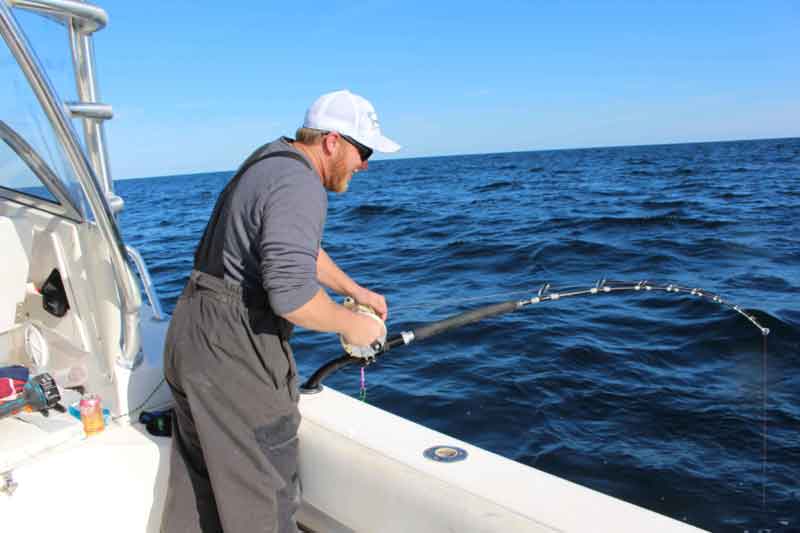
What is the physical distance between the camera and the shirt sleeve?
61.7 inches

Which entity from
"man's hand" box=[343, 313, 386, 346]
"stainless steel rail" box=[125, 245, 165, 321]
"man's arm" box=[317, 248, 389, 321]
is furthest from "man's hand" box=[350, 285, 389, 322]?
"stainless steel rail" box=[125, 245, 165, 321]

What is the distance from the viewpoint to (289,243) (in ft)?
5.14

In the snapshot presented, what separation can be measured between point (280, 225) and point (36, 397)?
142 centimetres

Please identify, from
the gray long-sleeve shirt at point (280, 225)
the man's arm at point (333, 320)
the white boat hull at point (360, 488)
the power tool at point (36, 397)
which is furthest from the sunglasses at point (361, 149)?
the power tool at point (36, 397)

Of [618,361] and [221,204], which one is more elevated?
[221,204]

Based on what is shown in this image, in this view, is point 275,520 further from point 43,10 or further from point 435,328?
point 43,10

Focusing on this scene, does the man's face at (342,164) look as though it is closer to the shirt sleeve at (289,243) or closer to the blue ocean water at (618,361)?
the shirt sleeve at (289,243)

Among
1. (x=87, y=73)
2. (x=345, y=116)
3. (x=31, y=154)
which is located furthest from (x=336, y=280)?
(x=31, y=154)

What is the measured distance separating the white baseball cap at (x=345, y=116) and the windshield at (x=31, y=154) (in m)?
1.11

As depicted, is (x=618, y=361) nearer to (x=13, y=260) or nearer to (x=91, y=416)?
(x=91, y=416)

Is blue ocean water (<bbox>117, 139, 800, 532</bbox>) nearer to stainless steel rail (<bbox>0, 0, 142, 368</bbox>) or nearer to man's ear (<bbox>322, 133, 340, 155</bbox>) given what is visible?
stainless steel rail (<bbox>0, 0, 142, 368</bbox>)

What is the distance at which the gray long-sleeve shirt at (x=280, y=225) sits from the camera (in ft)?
5.15

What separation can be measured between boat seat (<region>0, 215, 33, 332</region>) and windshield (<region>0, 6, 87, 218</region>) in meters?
0.12

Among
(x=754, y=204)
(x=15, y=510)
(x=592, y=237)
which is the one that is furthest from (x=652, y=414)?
(x=754, y=204)
